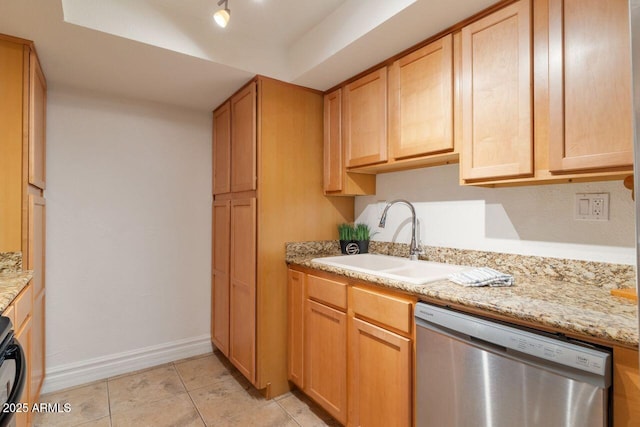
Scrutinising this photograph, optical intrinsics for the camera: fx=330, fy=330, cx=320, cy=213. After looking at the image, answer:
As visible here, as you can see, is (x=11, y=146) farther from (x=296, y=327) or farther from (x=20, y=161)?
(x=296, y=327)

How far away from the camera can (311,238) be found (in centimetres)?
233

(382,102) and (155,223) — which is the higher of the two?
(382,102)

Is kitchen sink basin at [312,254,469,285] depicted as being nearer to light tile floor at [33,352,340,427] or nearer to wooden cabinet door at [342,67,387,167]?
wooden cabinet door at [342,67,387,167]

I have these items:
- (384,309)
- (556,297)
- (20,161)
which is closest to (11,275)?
(20,161)

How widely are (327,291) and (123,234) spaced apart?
1.67m

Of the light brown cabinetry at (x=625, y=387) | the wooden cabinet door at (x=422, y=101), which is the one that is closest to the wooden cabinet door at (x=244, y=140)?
the wooden cabinet door at (x=422, y=101)

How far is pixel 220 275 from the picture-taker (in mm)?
2656

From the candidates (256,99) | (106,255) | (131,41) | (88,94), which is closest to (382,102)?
(256,99)

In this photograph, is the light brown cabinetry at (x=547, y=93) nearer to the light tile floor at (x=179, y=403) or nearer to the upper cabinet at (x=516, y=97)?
the upper cabinet at (x=516, y=97)

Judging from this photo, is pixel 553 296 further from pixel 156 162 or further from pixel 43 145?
pixel 43 145

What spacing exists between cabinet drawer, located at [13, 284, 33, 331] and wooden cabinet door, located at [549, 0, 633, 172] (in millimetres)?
2157

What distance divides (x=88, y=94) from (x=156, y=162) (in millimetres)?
623

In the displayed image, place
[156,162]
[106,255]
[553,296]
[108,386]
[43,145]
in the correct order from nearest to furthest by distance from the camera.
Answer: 1. [553,296]
2. [43,145]
3. [108,386]
4. [106,255]
5. [156,162]

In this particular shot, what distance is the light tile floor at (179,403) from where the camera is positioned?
189 cm
